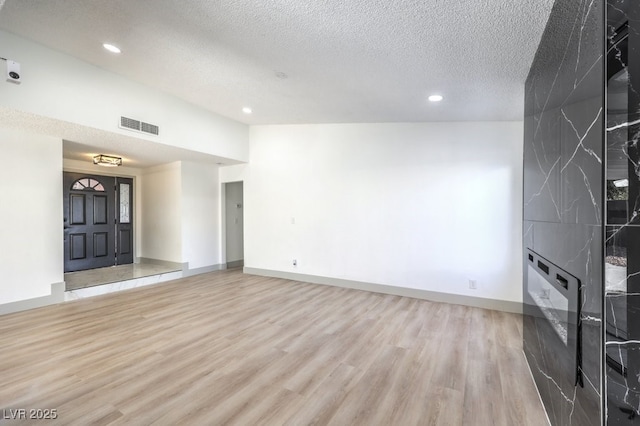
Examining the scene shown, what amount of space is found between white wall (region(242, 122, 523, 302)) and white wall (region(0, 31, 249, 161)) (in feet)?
5.34

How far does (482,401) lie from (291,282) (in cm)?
386

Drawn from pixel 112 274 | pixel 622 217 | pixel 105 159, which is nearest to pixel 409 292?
pixel 622 217

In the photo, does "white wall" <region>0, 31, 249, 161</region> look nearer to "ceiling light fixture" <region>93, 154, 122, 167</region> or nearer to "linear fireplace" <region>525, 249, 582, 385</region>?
"ceiling light fixture" <region>93, 154, 122, 167</region>

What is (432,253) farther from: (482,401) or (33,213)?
(33,213)

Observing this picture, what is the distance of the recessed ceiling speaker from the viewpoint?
9.19ft

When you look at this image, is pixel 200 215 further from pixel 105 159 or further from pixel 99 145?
pixel 99 145

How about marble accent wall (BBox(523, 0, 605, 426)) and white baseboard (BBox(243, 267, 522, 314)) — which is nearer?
marble accent wall (BBox(523, 0, 605, 426))

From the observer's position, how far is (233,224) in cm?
695

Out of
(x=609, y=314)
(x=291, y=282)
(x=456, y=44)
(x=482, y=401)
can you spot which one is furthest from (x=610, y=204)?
(x=291, y=282)

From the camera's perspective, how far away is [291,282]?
18.0ft

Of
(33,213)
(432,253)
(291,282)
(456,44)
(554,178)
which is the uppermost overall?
(456,44)

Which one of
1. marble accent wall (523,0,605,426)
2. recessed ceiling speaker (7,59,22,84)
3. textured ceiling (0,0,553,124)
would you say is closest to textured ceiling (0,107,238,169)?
recessed ceiling speaker (7,59,22,84)

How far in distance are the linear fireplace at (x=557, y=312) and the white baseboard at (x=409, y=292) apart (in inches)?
70.8

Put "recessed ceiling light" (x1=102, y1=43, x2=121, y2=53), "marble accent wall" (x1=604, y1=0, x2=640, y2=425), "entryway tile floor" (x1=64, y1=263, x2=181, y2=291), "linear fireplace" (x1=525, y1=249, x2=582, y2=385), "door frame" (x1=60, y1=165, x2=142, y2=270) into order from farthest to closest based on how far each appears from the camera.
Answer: "door frame" (x1=60, y1=165, x2=142, y2=270), "entryway tile floor" (x1=64, y1=263, x2=181, y2=291), "recessed ceiling light" (x1=102, y1=43, x2=121, y2=53), "linear fireplace" (x1=525, y1=249, x2=582, y2=385), "marble accent wall" (x1=604, y1=0, x2=640, y2=425)
